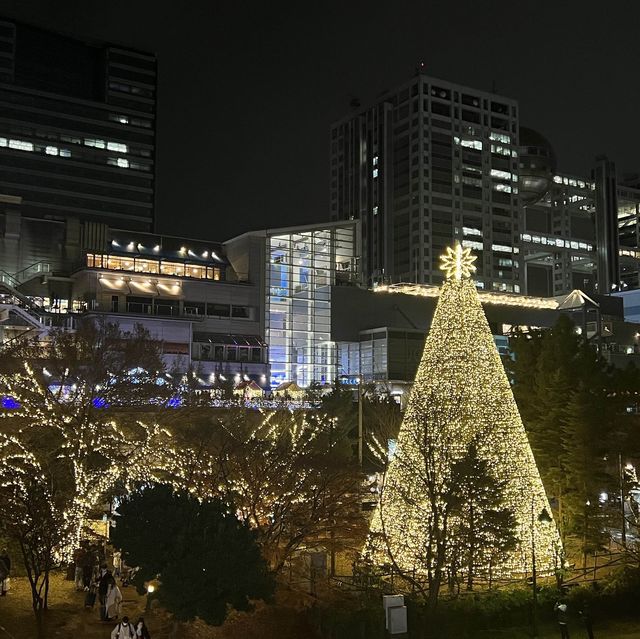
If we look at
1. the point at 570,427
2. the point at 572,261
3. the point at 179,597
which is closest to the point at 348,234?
the point at 570,427

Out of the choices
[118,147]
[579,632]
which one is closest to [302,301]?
[118,147]

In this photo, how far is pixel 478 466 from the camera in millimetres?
17812

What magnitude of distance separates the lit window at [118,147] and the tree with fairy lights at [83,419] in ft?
284

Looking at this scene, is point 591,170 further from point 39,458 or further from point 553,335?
point 39,458

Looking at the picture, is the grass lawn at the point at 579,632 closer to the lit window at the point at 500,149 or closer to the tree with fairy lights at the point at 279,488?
the tree with fairy lights at the point at 279,488

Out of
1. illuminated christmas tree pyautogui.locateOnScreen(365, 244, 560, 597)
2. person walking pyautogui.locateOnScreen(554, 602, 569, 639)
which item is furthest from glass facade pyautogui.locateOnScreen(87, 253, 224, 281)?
person walking pyautogui.locateOnScreen(554, 602, 569, 639)

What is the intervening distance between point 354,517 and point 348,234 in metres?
56.1

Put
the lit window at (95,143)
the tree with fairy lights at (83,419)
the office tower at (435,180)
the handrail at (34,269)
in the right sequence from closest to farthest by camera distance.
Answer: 1. the tree with fairy lights at (83,419)
2. the handrail at (34,269)
3. the lit window at (95,143)
4. the office tower at (435,180)

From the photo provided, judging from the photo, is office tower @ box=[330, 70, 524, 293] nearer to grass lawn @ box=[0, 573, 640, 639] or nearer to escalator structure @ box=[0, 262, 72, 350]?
escalator structure @ box=[0, 262, 72, 350]

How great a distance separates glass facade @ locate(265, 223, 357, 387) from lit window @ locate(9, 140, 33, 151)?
1947 inches

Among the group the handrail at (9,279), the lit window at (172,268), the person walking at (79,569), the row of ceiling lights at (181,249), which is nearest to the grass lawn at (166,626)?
the person walking at (79,569)

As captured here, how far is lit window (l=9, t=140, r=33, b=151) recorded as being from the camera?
102 metres

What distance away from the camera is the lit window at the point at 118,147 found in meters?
110

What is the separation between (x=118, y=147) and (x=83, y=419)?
93.3m
